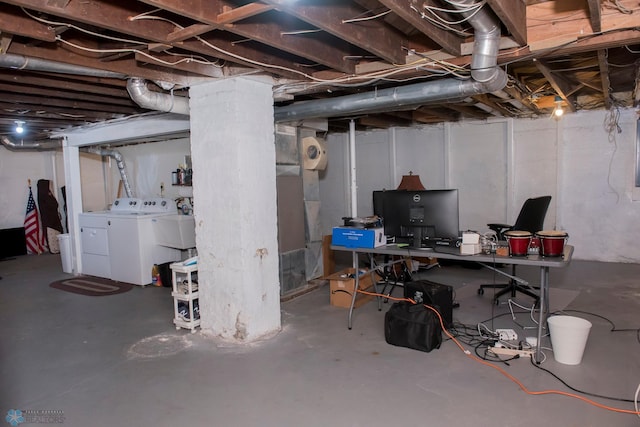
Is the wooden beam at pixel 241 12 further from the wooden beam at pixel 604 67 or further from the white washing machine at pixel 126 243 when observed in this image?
the white washing machine at pixel 126 243

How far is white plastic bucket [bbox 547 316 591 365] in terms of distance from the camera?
281 centimetres

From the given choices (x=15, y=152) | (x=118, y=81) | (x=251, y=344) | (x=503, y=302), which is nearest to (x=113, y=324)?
(x=251, y=344)

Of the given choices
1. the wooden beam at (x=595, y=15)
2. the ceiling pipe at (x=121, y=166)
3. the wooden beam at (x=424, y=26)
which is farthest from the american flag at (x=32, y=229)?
the wooden beam at (x=595, y=15)

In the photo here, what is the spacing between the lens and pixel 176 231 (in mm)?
5160

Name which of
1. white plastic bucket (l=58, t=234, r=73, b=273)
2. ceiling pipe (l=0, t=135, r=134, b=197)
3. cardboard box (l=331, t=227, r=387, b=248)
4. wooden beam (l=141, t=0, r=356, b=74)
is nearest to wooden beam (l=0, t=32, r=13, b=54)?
wooden beam (l=141, t=0, r=356, b=74)

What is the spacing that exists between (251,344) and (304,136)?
109 inches

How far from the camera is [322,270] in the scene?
5.43 metres

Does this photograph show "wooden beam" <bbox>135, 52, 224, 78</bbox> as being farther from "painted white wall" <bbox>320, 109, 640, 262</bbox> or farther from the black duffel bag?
"painted white wall" <bbox>320, 109, 640, 262</bbox>

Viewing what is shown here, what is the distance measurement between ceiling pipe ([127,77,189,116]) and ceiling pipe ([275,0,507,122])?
967 millimetres

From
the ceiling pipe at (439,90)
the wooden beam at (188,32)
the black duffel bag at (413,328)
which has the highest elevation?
the wooden beam at (188,32)

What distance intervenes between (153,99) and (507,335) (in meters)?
3.48

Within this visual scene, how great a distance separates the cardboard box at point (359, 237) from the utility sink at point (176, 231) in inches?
83.3

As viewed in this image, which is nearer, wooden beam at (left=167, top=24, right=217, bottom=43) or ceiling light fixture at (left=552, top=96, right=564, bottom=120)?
wooden beam at (left=167, top=24, right=217, bottom=43)

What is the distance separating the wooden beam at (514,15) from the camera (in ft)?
6.97
